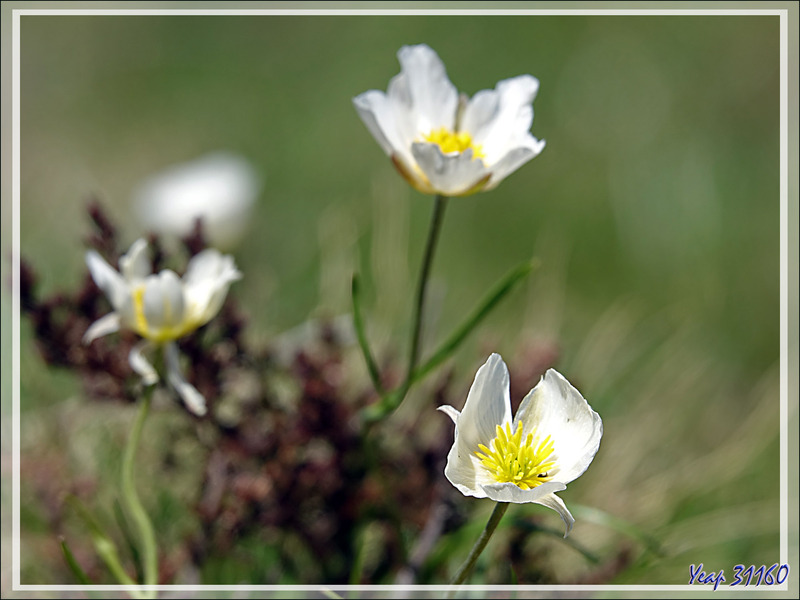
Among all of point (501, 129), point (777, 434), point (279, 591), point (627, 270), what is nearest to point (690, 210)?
point (627, 270)

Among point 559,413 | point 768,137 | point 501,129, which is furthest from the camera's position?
point 768,137

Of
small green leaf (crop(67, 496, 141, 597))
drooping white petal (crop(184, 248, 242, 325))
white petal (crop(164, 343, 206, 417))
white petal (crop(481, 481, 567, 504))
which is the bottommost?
small green leaf (crop(67, 496, 141, 597))

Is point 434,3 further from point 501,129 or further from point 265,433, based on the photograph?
point 265,433

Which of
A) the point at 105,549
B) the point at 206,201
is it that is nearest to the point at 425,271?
the point at 105,549

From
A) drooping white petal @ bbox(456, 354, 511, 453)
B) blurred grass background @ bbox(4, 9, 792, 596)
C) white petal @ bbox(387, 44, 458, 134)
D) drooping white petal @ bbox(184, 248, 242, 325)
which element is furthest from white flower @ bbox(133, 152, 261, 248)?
drooping white petal @ bbox(456, 354, 511, 453)

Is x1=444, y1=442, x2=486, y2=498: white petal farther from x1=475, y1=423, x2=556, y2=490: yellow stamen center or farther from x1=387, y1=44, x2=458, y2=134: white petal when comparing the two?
x1=387, y1=44, x2=458, y2=134: white petal

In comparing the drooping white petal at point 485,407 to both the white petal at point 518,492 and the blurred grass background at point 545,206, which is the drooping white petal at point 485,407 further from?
the blurred grass background at point 545,206
